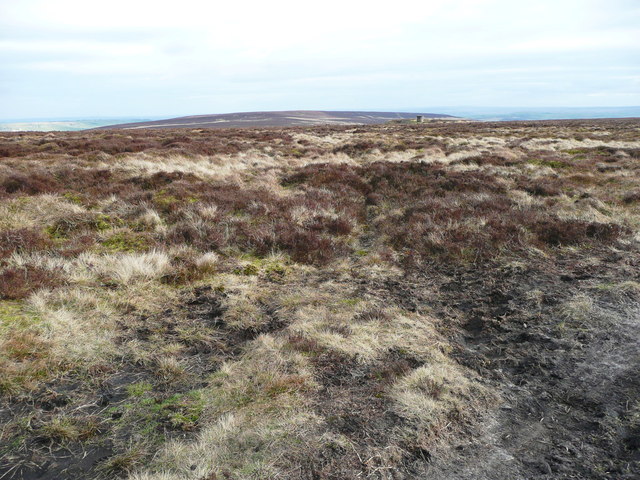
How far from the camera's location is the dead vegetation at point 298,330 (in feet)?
10.8

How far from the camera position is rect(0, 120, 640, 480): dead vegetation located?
129 inches

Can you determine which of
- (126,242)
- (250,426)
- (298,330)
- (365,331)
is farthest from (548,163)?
(250,426)

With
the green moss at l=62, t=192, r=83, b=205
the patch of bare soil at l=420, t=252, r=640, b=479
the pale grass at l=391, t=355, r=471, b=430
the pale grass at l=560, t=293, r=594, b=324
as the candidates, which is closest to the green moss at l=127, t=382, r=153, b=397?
the pale grass at l=391, t=355, r=471, b=430

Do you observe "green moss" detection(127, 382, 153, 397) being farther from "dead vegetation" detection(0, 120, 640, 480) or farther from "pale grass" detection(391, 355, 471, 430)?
"pale grass" detection(391, 355, 471, 430)

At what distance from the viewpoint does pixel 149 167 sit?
14969 mm

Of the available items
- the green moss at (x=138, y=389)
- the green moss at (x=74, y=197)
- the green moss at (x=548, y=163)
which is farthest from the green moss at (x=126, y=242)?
the green moss at (x=548, y=163)

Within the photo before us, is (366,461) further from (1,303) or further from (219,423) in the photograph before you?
(1,303)

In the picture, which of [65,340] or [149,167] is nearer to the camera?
[65,340]

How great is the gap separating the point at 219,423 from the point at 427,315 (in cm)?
352

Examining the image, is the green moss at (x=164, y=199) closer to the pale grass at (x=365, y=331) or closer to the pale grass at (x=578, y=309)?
the pale grass at (x=365, y=331)

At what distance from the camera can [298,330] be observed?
201 inches

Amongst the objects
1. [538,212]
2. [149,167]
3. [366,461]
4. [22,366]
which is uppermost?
[149,167]

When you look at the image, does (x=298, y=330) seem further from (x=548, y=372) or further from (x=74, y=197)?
(x=74, y=197)

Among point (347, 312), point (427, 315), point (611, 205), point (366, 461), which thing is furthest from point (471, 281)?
point (611, 205)
